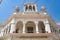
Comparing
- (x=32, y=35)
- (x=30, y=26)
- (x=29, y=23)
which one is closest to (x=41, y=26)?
(x=30, y=26)

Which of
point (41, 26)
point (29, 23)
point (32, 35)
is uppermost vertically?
point (29, 23)

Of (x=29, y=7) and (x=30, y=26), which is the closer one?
(x=30, y=26)

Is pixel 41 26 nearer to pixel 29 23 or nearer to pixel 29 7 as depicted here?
pixel 29 23

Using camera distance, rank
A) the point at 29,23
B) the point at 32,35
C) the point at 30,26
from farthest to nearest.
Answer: the point at 29,23, the point at 30,26, the point at 32,35

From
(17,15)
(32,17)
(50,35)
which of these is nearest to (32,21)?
(32,17)

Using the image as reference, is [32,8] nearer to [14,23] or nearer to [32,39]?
[14,23]

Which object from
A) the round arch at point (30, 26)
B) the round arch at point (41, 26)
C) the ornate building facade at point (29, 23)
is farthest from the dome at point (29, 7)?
the round arch at point (41, 26)

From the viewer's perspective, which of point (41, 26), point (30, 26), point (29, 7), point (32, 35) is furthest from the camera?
point (29, 7)

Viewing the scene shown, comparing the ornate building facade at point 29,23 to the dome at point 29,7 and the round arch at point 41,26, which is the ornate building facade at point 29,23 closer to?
the round arch at point 41,26

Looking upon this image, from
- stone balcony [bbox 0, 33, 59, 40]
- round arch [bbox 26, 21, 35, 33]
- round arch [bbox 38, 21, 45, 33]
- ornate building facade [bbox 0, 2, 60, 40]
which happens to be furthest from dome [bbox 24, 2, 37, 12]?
stone balcony [bbox 0, 33, 59, 40]

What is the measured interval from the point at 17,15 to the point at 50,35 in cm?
797

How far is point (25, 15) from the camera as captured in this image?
31.2 m

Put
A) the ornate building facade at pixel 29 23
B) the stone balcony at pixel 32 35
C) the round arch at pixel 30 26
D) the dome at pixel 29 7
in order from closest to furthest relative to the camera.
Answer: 1. the stone balcony at pixel 32 35
2. the ornate building facade at pixel 29 23
3. the round arch at pixel 30 26
4. the dome at pixel 29 7

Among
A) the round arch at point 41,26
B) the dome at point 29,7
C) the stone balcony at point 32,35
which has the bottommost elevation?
the stone balcony at point 32,35
